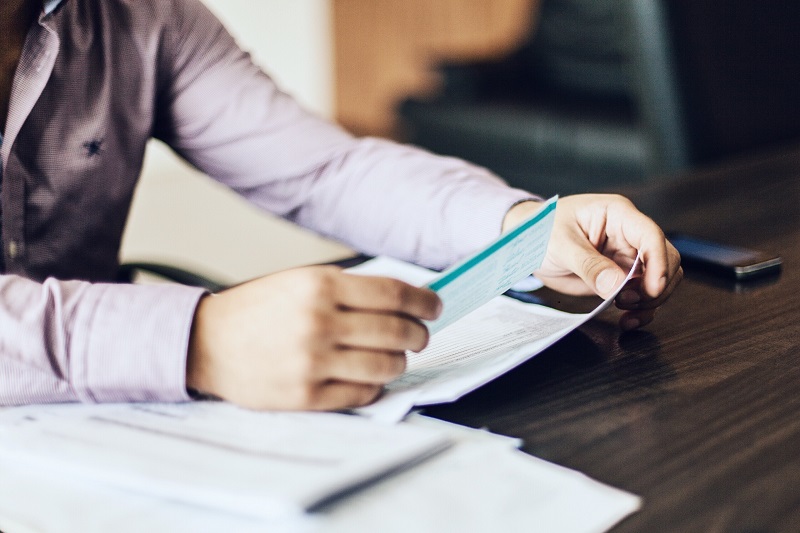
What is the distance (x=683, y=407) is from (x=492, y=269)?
164mm

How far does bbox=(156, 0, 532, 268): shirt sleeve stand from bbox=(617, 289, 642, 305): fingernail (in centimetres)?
27

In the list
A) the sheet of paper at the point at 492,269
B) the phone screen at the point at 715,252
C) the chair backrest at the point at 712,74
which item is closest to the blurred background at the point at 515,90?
the chair backrest at the point at 712,74

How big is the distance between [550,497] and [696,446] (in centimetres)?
12

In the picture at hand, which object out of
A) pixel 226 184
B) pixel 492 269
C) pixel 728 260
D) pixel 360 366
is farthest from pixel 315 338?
pixel 226 184

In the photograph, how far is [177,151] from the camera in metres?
1.14

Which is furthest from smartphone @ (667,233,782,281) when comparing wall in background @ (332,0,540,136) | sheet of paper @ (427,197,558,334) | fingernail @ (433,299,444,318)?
wall in background @ (332,0,540,136)

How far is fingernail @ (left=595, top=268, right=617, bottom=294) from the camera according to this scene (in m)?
0.72

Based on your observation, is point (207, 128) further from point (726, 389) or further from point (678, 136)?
point (678, 136)

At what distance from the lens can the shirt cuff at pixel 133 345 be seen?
23.2 inches

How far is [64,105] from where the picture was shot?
0.95 m

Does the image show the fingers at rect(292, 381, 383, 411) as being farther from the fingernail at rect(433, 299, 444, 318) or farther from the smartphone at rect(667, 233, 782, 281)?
the smartphone at rect(667, 233, 782, 281)

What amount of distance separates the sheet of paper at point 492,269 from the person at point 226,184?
24 mm

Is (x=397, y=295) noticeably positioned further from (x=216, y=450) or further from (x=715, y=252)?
(x=715, y=252)

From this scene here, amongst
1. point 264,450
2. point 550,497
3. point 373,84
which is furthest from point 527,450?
point 373,84
